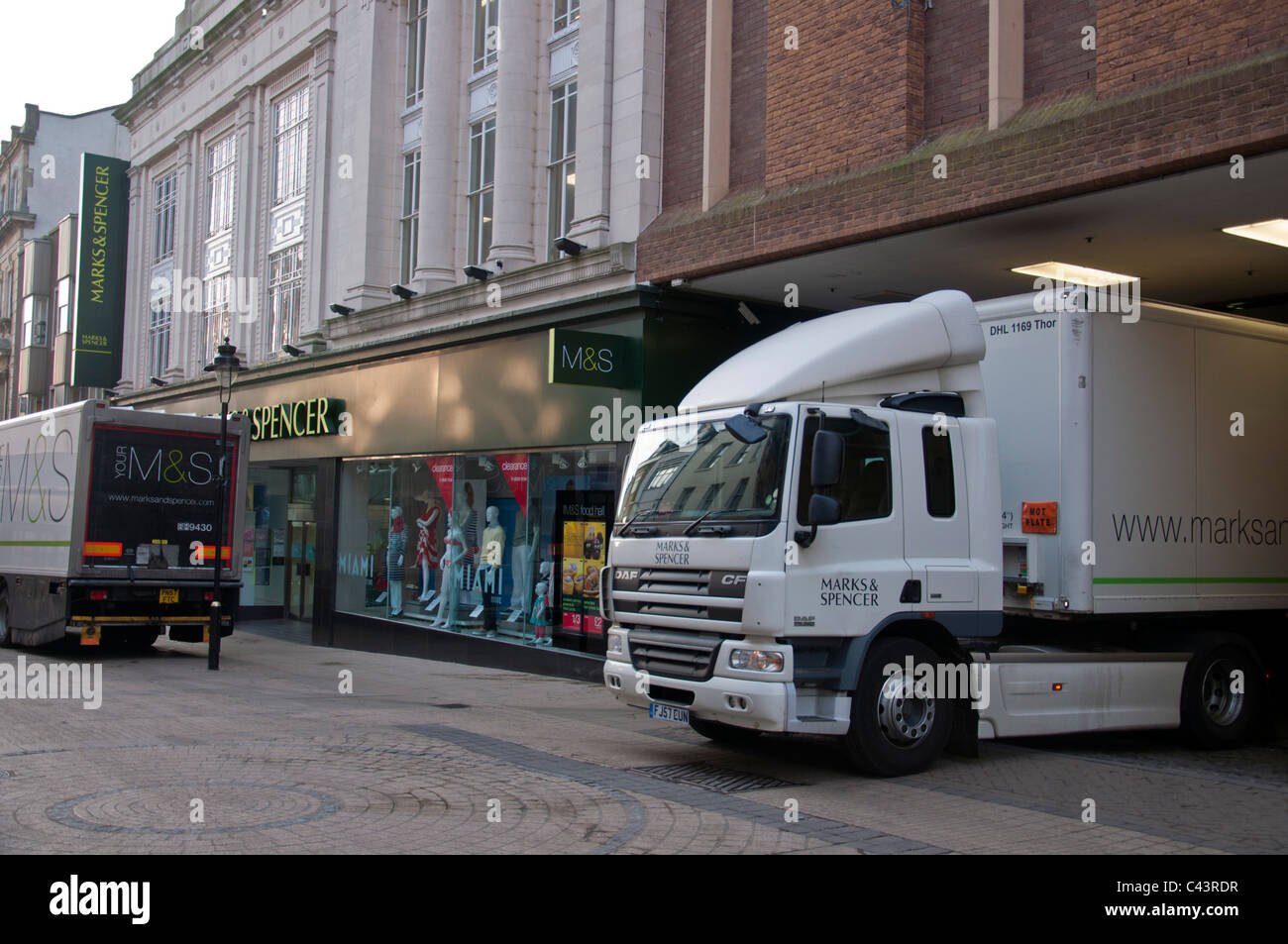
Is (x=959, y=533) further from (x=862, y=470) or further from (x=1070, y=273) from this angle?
(x=1070, y=273)

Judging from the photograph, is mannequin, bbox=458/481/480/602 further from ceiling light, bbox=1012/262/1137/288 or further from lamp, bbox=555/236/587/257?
ceiling light, bbox=1012/262/1137/288

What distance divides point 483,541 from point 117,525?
515 centimetres

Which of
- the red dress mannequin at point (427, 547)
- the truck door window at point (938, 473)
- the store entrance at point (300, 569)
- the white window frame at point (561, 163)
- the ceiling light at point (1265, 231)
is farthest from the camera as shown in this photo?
the store entrance at point (300, 569)

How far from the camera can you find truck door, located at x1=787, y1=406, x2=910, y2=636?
7966mm

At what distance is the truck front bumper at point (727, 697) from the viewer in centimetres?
781

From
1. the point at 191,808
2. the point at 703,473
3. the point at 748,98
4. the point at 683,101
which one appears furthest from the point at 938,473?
the point at 683,101

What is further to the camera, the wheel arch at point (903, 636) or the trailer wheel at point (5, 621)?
the trailer wheel at point (5, 621)

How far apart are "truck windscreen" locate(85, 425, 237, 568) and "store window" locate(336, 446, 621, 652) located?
337 cm

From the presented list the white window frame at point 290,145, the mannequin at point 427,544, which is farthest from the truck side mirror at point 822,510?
the white window frame at point 290,145

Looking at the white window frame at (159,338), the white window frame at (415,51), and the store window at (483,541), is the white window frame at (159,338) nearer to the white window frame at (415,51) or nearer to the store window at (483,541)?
the store window at (483,541)

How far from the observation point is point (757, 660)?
7934 millimetres

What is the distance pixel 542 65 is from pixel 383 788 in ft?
44.0

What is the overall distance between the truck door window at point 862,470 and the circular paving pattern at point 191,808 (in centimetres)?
400

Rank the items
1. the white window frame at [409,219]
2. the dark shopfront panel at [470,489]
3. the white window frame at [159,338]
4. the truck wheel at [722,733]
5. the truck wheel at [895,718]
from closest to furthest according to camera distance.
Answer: the truck wheel at [895,718], the truck wheel at [722,733], the dark shopfront panel at [470,489], the white window frame at [409,219], the white window frame at [159,338]
